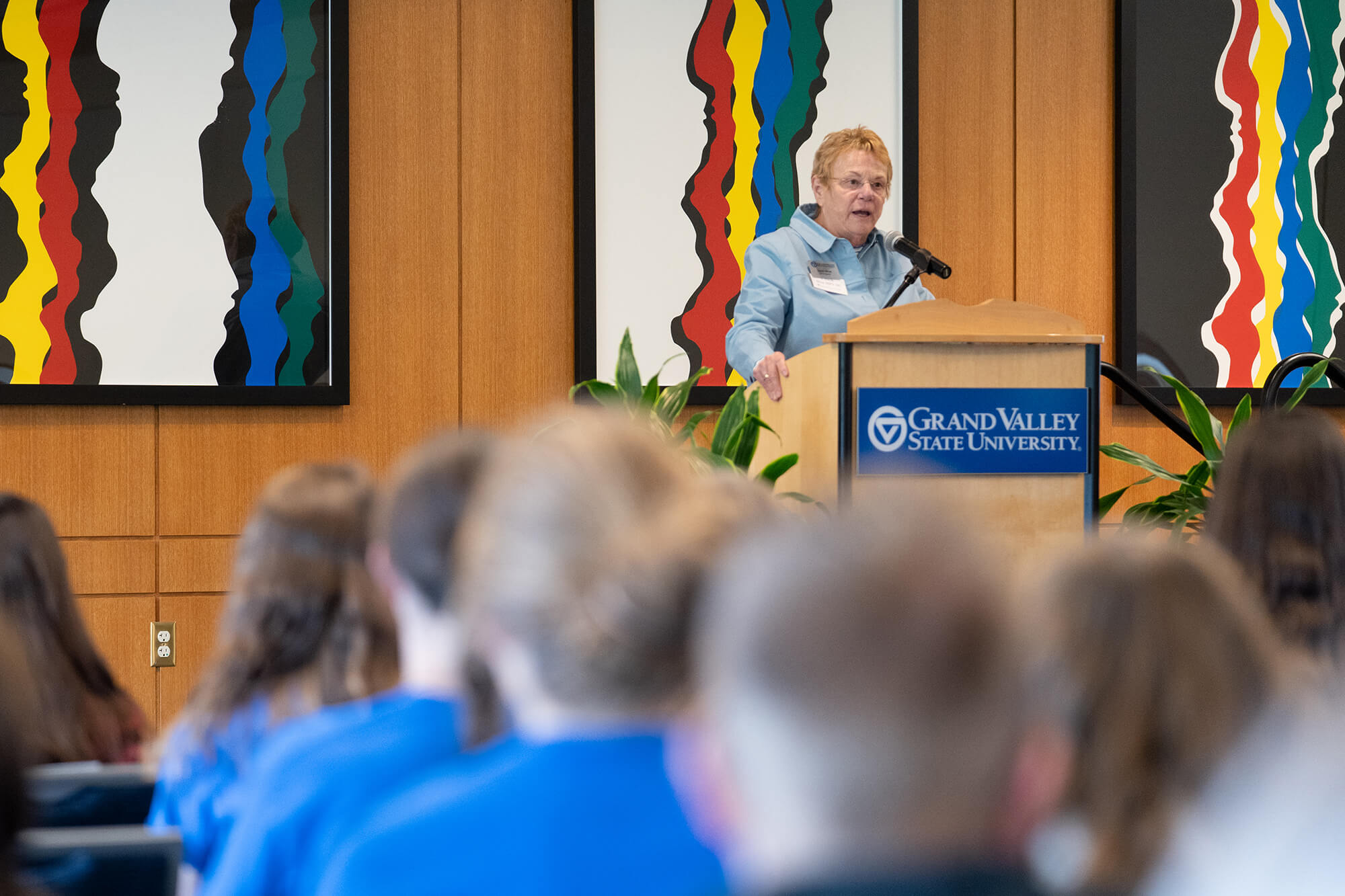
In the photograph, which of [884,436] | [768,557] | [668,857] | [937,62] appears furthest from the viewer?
[937,62]

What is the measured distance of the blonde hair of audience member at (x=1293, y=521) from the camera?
5.42ft

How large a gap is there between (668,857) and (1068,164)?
4.47 m

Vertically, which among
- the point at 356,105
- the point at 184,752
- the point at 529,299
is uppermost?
the point at 356,105

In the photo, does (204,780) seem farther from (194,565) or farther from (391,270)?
(391,270)

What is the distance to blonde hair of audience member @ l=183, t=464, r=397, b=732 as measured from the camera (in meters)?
1.45

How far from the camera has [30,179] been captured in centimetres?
424

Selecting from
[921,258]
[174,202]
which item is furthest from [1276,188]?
[174,202]

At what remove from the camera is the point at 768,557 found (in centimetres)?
64

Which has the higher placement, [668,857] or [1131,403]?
[1131,403]

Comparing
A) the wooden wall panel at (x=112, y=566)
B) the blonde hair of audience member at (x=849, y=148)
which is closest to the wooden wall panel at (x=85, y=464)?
the wooden wall panel at (x=112, y=566)

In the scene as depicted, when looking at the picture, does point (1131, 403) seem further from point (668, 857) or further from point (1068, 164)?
point (668, 857)

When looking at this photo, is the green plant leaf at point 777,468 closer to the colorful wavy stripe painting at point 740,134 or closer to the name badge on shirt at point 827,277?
the name badge on shirt at point 827,277

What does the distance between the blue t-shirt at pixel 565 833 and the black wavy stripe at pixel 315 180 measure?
374cm

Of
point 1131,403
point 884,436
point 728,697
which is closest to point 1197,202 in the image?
point 1131,403
